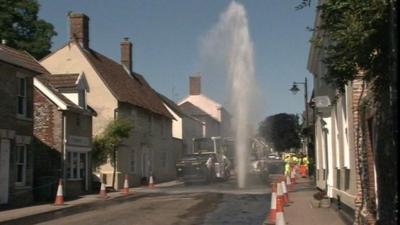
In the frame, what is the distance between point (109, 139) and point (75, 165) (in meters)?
4.79

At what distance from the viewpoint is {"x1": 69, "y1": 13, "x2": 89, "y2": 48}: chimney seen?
1594 inches

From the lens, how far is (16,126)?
80.5 feet

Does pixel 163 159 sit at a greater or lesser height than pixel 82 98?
lesser

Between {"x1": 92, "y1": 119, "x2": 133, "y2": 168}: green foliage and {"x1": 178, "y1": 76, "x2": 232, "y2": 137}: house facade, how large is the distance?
39666 mm

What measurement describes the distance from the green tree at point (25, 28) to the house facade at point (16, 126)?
1007 inches

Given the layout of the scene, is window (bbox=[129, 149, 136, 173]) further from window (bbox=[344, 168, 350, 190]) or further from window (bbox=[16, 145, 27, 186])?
window (bbox=[344, 168, 350, 190])

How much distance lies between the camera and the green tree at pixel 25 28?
5072cm

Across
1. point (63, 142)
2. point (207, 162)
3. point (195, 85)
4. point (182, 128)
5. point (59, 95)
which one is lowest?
point (207, 162)

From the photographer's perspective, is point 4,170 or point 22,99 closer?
point 4,170

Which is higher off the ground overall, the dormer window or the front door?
the dormer window

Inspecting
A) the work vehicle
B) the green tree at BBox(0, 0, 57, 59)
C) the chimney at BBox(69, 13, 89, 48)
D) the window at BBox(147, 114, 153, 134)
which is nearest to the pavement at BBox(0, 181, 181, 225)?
the work vehicle

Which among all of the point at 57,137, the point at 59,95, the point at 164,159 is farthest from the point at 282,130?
the point at 57,137

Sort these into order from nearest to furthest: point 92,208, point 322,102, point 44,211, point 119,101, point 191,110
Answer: point 322,102, point 44,211, point 92,208, point 119,101, point 191,110

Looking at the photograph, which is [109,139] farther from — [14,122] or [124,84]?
[14,122]
